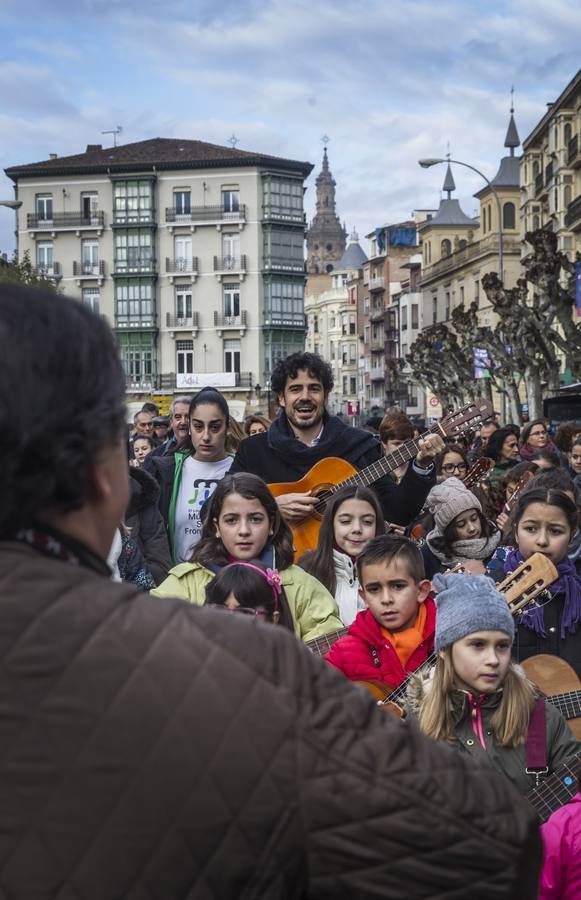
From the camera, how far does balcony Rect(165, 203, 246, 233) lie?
76.8m

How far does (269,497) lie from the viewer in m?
6.04

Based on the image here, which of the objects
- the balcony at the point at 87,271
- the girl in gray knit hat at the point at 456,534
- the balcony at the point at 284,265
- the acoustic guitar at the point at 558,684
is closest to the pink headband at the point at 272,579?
the acoustic guitar at the point at 558,684

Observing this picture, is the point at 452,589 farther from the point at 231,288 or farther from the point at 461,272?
the point at 461,272

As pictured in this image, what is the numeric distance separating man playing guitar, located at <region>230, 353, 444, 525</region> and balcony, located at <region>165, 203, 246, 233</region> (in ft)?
231

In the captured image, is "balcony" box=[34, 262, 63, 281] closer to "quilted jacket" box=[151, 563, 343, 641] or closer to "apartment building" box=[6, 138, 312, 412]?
"apartment building" box=[6, 138, 312, 412]

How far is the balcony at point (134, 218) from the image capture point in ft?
255

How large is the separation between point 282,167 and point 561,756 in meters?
74.6

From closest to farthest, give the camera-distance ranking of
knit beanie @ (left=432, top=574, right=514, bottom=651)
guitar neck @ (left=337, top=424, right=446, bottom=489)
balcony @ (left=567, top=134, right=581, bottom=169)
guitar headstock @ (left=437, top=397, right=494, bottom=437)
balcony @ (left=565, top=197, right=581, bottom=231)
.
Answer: knit beanie @ (left=432, top=574, right=514, bottom=651) → guitar neck @ (left=337, top=424, right=446, bottom=489) → guitar headstock @ (left=437, top=397, right=494, bottom=437) → balcony @ (left=565, top=197, right=581, bottom=231) → balcony @ (left=567, top=134, right=581, bottom=169)

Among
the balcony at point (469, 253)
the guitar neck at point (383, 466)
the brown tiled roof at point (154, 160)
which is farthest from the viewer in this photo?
the balcony at point (469, 253)

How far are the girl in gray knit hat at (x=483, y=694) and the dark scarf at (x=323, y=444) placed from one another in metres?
2.97

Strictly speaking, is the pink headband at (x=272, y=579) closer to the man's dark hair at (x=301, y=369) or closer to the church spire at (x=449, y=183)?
the man's dark hair at (x=301, y=369)

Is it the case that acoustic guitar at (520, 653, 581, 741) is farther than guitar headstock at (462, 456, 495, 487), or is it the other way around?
guitar headstock at (462, 456, 495, 487)

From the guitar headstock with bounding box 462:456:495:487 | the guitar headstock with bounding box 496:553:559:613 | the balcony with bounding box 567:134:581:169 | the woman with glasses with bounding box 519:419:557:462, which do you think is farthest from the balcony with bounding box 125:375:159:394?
the guitar headstock with bounding box 496:553:559:613

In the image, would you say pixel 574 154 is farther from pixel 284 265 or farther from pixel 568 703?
pixel 568 703
